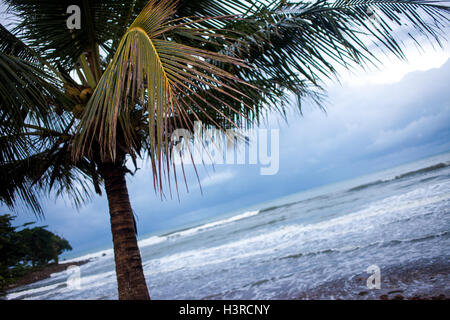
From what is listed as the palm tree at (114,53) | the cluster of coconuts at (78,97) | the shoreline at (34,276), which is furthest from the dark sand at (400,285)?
the shoreline at (34,276)

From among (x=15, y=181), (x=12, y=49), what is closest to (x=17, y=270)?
(x=15, y=181)

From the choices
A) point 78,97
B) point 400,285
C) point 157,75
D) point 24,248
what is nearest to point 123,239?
point 78,97

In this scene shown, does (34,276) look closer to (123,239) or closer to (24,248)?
(24,248)

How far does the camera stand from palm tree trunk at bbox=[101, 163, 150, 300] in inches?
121

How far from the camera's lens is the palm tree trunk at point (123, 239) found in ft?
10.1

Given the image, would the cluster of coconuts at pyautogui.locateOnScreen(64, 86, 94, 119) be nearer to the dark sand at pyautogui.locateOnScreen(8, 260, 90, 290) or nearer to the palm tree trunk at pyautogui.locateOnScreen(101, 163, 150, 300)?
the palm tree trunk at pyautogui.locateOnScreen(101, 163, 150, 300)

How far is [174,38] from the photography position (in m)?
3.24

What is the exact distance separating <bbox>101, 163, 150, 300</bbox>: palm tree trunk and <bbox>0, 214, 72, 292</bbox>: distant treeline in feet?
8.30

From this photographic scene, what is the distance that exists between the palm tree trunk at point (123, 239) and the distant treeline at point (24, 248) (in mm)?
2530

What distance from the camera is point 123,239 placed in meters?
3.15

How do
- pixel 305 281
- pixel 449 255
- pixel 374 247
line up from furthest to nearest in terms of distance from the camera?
1. pixel 374 247
2. pixel 305 281
3. pixel 449 255

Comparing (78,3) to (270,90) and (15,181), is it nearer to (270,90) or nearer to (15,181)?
(270,90)

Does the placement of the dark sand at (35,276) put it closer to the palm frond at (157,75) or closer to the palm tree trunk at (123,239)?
the palm tree trunk at (123,239)
